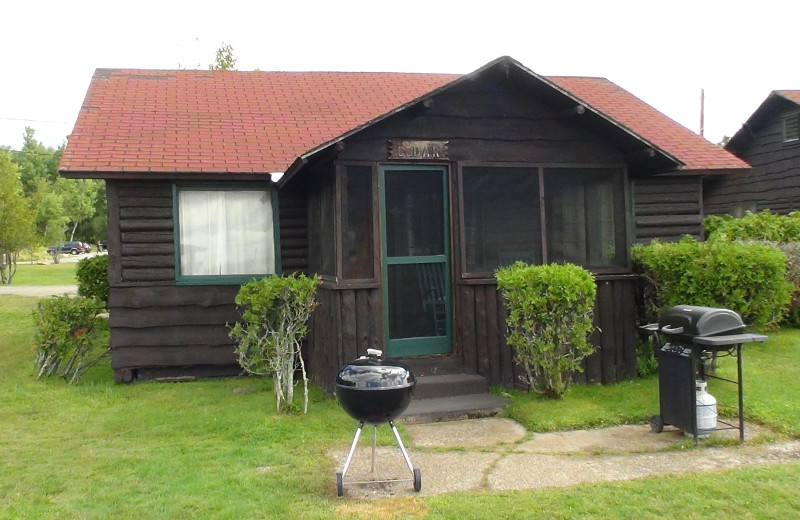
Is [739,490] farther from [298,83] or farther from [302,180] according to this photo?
[298,83]

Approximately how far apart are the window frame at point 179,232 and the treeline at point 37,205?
2211 centimetres

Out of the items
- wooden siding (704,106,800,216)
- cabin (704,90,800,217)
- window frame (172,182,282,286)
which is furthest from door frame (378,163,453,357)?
wooden siding (704,106,800,216)

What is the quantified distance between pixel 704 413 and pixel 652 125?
6.69m

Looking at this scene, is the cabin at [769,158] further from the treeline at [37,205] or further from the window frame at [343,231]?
the treeline at [37,205]

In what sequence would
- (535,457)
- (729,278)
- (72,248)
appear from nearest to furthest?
1. (535,457)
2. (729,278)
3. (72,248)

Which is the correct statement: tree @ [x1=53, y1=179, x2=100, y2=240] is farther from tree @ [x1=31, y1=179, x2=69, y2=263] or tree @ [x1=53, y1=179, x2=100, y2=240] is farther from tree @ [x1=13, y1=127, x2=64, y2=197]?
tree @ [x1=31, y1=179, x2=69, y2=263]

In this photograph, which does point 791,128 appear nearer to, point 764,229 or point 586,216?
point 764,229

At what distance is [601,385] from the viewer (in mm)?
7664

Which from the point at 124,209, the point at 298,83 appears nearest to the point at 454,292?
the point at 124,209

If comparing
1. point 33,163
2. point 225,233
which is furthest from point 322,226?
point 33,163

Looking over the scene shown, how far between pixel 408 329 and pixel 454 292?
645 mm

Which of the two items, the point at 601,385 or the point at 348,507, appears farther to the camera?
the point at 601,385

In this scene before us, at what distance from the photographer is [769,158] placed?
18.1 m

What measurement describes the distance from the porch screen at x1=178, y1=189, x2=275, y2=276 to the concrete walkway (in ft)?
12.0
